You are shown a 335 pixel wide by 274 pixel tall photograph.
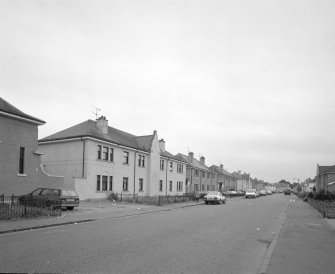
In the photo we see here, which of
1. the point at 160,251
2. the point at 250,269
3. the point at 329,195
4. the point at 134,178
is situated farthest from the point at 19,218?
the point at 329,195

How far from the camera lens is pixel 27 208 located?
58.3 ft

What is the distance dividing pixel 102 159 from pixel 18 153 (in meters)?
12.4

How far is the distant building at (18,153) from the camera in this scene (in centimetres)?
2417

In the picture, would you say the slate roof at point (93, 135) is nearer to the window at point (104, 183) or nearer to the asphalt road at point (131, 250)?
the window at point (104, 183)

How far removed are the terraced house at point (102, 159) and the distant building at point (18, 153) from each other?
258 inches

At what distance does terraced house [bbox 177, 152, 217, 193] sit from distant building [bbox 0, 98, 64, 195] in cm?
3684

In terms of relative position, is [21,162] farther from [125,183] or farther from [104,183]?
[125,183]

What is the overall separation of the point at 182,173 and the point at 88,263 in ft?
170

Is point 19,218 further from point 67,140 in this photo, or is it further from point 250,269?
point 67,140

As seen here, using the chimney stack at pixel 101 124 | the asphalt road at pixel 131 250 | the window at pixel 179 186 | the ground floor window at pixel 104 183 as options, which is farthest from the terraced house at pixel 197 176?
the asphalt road at pixel 131 250

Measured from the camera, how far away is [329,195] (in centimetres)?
3831

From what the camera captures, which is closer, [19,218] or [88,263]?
[88,263]

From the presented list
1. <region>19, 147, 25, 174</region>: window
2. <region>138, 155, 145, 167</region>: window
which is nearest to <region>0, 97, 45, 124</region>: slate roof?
<region>19, 147, 25, 174</region>: window

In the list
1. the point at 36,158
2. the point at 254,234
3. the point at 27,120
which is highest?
the point at 27,120
